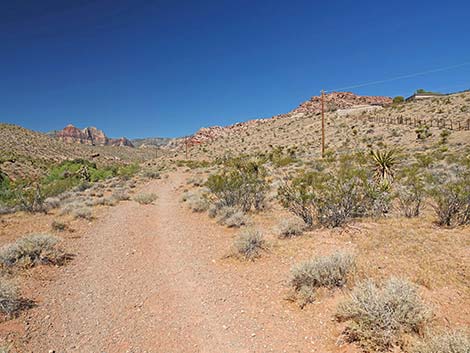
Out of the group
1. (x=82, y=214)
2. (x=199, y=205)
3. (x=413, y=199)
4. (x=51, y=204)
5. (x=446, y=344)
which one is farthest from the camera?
(x=51, y=204)

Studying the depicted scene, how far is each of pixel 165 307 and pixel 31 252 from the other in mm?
4167

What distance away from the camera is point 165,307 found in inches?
210

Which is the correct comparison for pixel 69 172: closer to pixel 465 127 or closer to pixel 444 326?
pixel 444 326

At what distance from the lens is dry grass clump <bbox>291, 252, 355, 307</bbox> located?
5.27 meters

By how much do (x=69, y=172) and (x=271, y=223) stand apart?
2990 centimetres

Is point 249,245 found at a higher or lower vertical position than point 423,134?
lower

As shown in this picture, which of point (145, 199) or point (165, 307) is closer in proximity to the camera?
point (165, 307)

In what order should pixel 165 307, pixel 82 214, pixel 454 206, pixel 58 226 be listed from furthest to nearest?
pixel 82 214 → pixel 58 226 → pixel 454 206 → pixel 165 307

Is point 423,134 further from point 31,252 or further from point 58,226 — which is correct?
point 31,252

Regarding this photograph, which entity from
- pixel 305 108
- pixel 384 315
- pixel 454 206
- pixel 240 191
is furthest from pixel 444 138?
pixel 305 108

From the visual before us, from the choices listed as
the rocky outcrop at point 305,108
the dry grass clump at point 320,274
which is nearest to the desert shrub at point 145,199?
the dry grass clump at point 320,274

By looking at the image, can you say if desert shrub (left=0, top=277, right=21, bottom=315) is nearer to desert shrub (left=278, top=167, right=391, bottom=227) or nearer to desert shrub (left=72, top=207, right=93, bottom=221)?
desert shrub (left=278, top=167, right=391, bottom=227)

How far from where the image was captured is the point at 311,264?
5523 millimetres

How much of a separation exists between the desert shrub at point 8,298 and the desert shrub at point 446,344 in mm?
6030
